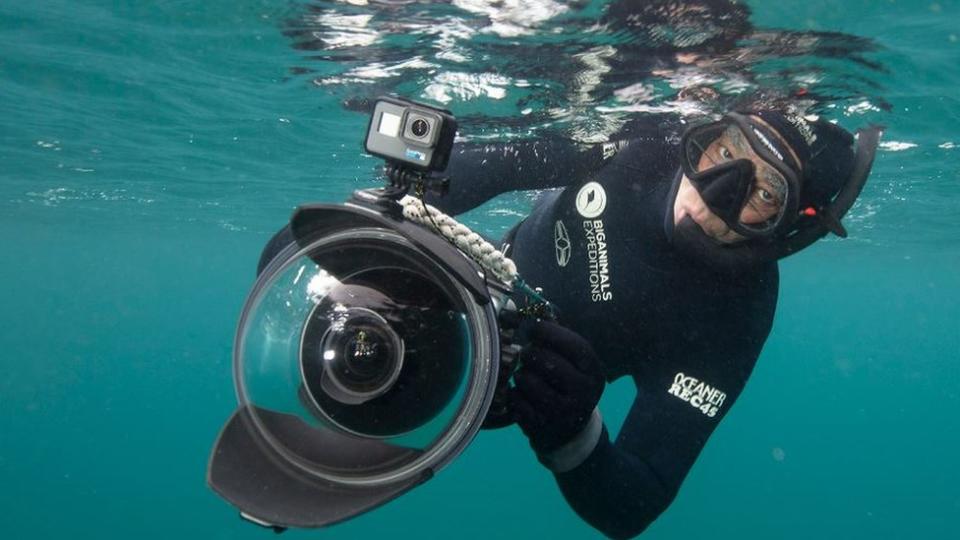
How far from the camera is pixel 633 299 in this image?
13.1 feet

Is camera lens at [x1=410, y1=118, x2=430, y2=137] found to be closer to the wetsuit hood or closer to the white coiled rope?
the white coiled rope

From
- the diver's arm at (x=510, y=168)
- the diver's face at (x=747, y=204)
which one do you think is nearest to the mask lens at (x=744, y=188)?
the diver's face at (x=747, y=204)

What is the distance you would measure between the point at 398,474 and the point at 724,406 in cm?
221

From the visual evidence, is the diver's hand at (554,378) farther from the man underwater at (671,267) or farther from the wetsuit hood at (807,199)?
the wetsuit hood at (807,199)

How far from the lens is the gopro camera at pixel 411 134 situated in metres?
2.15

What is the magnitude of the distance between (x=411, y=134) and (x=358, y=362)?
2.56 feet

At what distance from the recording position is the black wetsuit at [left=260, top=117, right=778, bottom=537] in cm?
338

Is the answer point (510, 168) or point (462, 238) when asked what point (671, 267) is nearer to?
point (510, 168)

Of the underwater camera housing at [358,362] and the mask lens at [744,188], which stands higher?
the mask lens at [744,188]

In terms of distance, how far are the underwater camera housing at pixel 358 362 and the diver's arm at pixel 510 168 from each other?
6.68 ft

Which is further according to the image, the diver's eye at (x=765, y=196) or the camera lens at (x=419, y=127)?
the diver's eye at (x=765, y=196)

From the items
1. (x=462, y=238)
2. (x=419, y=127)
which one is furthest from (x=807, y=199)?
(x=419, y=127)

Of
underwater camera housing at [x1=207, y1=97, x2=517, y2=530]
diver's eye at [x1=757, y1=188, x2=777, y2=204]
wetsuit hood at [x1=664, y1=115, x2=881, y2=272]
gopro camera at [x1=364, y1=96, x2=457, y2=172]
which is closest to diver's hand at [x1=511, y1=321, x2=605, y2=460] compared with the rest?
underwater camera housing at [x1=207, y1=97, x2=517, y2=530]

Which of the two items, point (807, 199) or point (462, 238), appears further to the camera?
point (807, 199)
